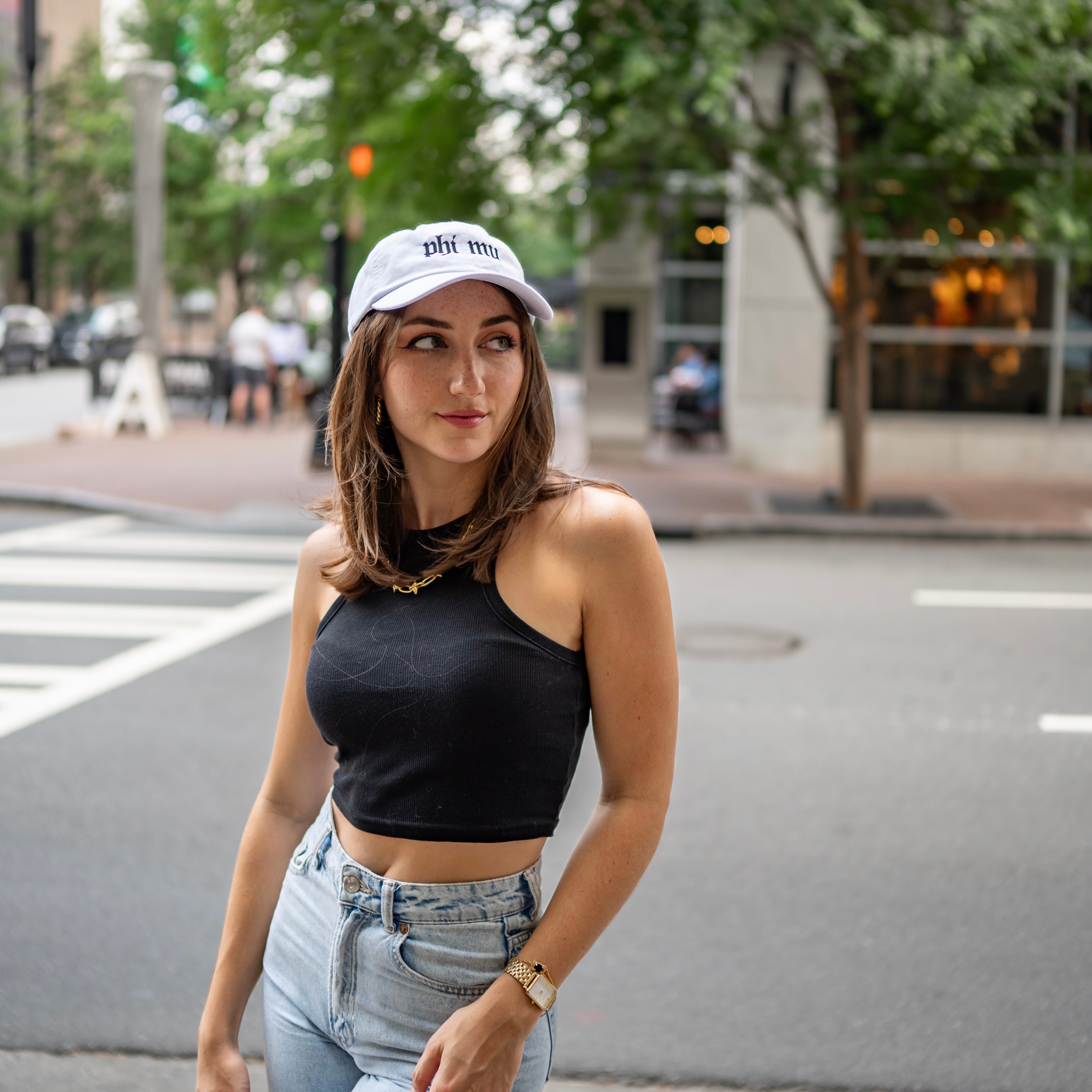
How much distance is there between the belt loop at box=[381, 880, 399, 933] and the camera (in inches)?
77.2

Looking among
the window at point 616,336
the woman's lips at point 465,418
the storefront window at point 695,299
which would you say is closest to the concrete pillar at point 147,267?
the window at point 616,336

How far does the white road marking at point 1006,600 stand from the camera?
9.80 metres

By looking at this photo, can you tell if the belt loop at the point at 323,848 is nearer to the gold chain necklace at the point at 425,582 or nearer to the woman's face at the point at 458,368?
the gold chain necklace at the point at 425,582

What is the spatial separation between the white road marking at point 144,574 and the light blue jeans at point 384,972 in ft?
27.2

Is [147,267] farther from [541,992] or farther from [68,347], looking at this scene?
[541,992]

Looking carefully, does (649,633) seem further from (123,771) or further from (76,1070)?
(123,771)

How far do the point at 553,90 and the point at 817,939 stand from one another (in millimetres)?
10228

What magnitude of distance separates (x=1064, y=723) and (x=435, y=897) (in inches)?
222

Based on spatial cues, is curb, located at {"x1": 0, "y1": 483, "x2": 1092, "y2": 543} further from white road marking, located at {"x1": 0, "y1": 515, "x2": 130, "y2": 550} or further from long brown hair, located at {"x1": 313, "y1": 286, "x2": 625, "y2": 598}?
long brown hair, located at {"x1": 313, "y1": 286, "x2": 625, "y2": 598}

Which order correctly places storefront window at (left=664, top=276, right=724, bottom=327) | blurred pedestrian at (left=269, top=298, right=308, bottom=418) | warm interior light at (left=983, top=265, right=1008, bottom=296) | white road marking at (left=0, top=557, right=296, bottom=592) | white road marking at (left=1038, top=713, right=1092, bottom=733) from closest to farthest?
white road marking at (left=1038, top=713, right=1092, bottom=733) < white road marking at (left=0, top=557, right=296, bottom=592) < warm interior light at (left=983, top=265, right=1008, bottom=296) < blurred pedestrian at (left=269, top=298, right=308, bottom=418) < storefront window at (left=664, top=276, right=724, bottom=327)

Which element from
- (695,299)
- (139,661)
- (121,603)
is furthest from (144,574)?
(695,299)

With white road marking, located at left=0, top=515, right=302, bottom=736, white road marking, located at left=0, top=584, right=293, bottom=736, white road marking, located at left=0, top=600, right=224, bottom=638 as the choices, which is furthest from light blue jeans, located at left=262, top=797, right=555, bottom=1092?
white road marking, located at left=0, top=600, right=224, bottom=638

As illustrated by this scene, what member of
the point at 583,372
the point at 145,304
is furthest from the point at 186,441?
the point at 583,372

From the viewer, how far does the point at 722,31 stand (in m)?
11.0
